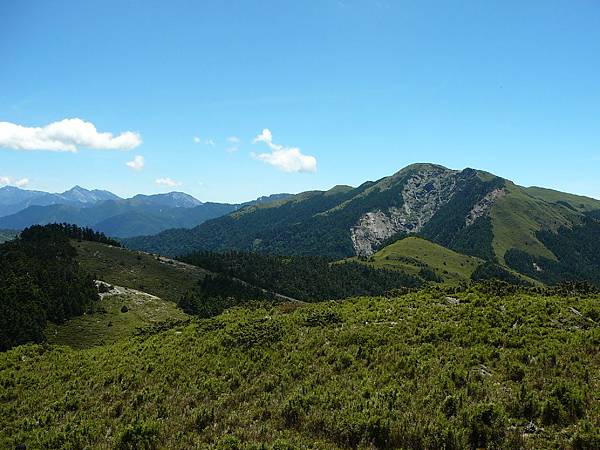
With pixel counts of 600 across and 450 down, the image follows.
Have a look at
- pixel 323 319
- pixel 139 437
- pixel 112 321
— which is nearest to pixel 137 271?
pixel 112 321

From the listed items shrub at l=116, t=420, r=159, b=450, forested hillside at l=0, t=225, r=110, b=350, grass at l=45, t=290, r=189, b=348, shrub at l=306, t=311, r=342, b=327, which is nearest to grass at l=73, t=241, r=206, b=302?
forested hillside at l=0, t=225, r=110, b=350

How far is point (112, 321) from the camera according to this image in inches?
3410

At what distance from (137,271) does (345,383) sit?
14083 cm

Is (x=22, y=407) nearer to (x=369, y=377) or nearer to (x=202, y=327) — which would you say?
(x=202, y=327)

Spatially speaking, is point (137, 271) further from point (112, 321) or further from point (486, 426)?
point (486, 426)

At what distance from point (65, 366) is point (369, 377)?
2415 cm

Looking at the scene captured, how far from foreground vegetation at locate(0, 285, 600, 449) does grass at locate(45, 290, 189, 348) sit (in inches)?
1474

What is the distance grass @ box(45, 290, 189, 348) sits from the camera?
7456 cm

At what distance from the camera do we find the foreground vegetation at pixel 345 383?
15.2m

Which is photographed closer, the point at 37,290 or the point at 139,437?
the point at 139,437

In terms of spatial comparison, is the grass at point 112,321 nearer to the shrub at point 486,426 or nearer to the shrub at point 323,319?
the shrub at point 323,319

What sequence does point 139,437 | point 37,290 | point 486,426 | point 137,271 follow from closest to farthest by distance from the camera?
point 486,426
point 139,437
point 37,290
point 137,271

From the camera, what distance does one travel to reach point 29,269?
331ft

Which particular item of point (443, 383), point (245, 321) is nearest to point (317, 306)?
point (245, 321)
